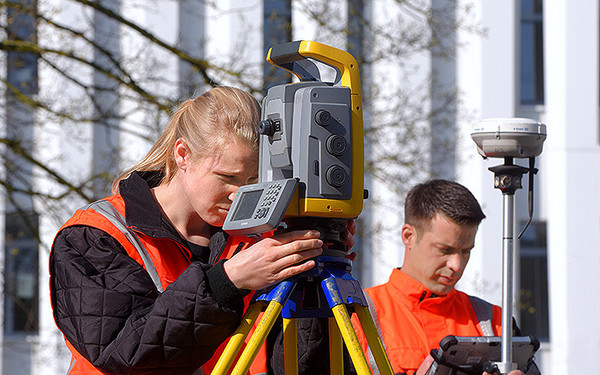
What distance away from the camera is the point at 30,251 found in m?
9.97

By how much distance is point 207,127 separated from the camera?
7.14 ft

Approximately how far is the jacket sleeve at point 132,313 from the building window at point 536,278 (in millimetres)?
9876

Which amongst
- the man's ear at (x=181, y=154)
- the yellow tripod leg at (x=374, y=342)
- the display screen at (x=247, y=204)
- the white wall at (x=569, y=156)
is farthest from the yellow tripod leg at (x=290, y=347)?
the white wall at (x=569, y=156)

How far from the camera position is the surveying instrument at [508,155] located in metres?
2.08

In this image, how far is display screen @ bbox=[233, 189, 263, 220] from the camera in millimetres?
1814

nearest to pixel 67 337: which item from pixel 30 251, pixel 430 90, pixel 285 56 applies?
pixel 285 56

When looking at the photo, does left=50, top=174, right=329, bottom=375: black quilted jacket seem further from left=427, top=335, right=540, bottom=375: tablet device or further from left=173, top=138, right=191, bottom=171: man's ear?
left=427, top=335, right=540, bottom=375: tablet device

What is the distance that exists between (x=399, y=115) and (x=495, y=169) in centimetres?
498

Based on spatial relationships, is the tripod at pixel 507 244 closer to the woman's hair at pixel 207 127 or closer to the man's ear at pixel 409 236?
the woman's hair at pixel 207 127

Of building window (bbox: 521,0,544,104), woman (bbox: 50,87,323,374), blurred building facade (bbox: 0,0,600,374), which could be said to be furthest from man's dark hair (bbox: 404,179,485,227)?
building window (bbox: 521,0,544,104)

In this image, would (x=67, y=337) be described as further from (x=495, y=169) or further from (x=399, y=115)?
(x=399, y=115)

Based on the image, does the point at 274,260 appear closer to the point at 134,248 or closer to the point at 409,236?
the point at 134,248

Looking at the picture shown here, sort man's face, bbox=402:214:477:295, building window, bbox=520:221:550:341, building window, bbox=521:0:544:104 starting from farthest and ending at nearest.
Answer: building window, bbox=520:221:550:341 < building window, bbox=521:0:544:104 < man's face, bbox=402:214:477:295

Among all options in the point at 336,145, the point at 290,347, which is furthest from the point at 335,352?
the point at 336,145
